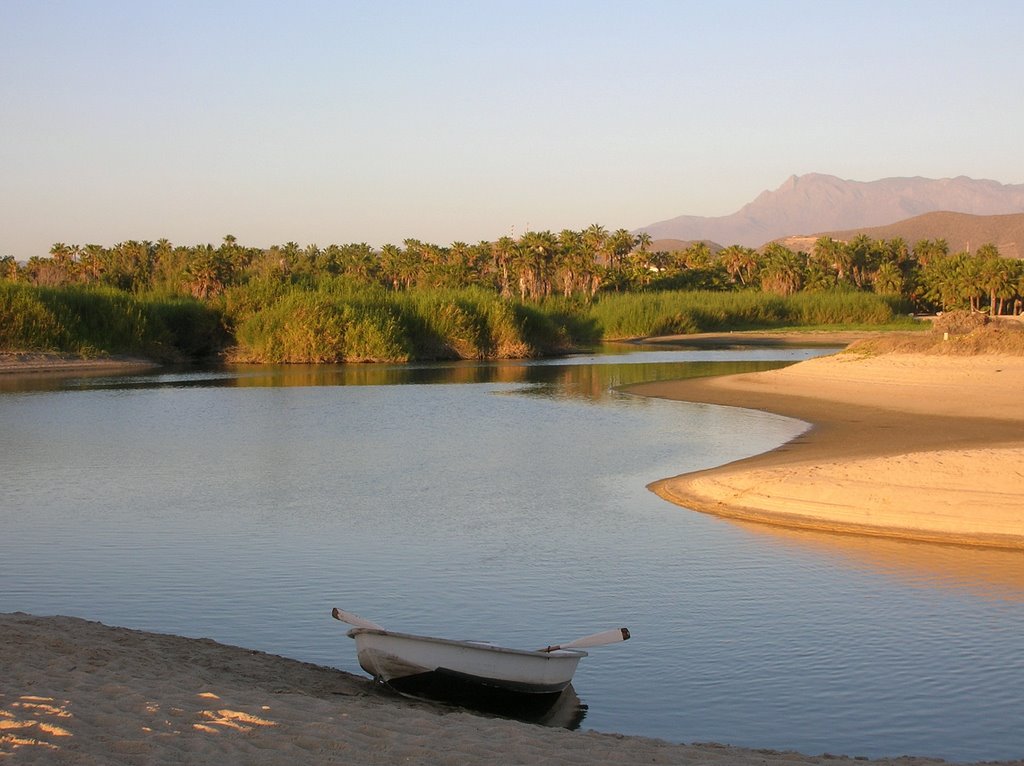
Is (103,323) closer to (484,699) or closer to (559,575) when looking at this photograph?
(559,575)

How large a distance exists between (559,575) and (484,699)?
4.83 meters

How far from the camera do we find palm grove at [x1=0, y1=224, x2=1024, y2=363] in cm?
6312

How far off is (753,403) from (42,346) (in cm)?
4002

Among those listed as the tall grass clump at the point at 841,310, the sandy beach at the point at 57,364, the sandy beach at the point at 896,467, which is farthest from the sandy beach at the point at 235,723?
the tall grass clump at the point at 841,310

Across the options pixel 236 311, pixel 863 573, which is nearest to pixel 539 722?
pixel 863 573

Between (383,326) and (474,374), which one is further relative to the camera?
(383,326)

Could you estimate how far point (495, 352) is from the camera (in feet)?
225

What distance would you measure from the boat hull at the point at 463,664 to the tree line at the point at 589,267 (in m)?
76.5

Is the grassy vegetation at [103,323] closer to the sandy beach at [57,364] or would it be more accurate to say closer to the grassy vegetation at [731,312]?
the sandy beach at [57,364]

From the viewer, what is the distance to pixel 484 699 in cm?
883

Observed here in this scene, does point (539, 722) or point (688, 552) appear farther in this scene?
point (688, 552)

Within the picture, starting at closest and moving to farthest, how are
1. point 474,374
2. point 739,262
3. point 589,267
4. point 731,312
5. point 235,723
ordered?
point 235,723 < point 474,374 < point 731,312 < point 589,267 < point 739,262

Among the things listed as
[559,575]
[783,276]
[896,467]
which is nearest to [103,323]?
[896,467]

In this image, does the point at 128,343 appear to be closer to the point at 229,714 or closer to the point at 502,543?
the point at 502,543
